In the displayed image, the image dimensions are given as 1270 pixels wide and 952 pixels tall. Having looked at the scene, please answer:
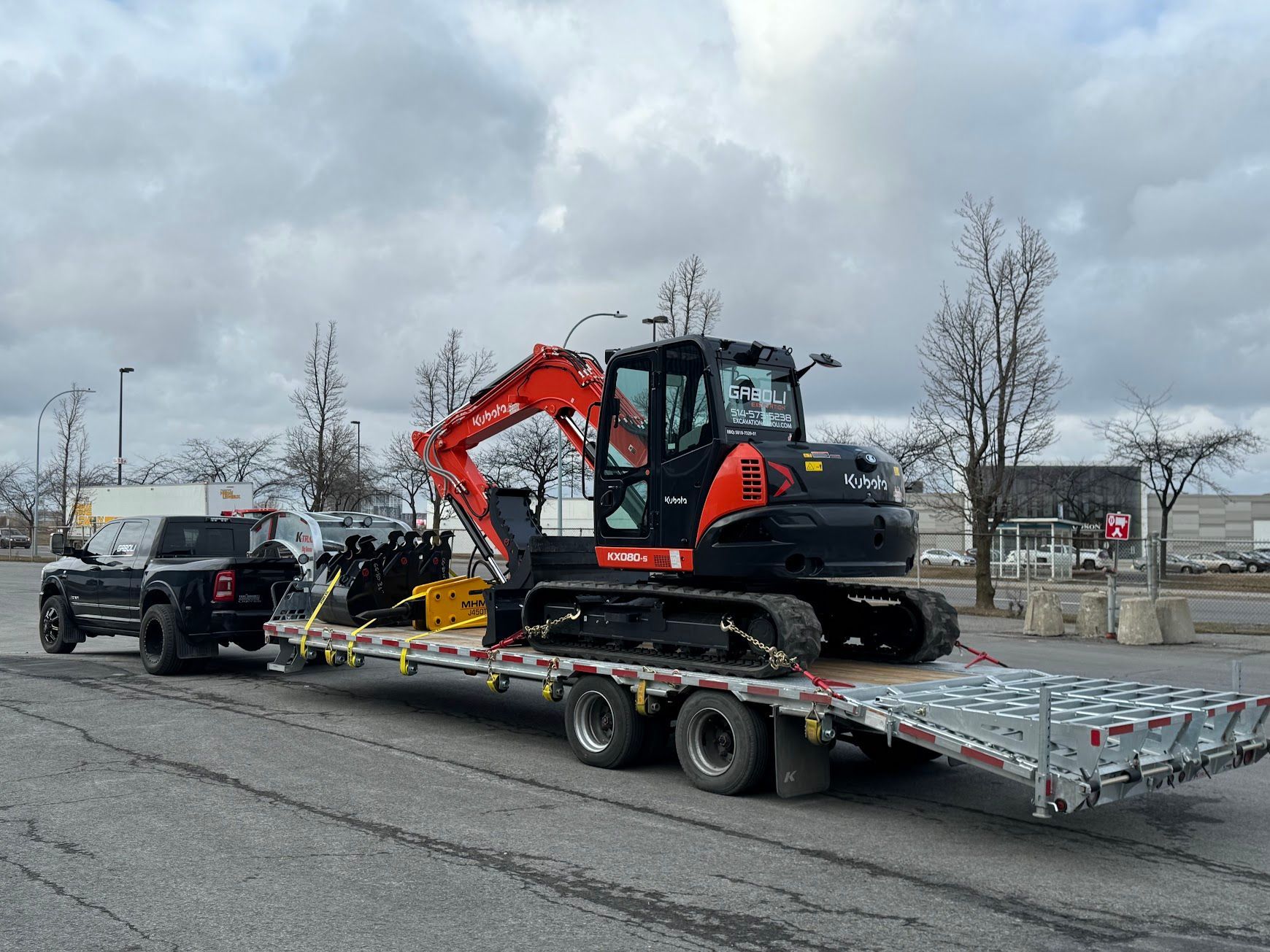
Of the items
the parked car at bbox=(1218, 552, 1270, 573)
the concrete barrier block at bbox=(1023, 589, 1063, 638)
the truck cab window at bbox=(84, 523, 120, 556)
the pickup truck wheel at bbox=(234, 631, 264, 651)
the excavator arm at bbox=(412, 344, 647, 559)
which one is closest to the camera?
the excavator arm at bbox=(412, 344, 647, 559)

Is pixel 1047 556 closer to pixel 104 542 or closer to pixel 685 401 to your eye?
pixel 104 542

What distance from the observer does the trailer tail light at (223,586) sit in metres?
13.5

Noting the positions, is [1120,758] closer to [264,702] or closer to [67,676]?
[264,702]

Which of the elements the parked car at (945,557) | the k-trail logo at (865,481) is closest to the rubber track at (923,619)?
the k-trail logo at (865,481)

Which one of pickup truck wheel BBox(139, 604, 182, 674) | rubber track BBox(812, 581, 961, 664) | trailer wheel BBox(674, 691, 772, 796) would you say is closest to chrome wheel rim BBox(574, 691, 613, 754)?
trailer wheel BBox(674, 691, 772, 796)

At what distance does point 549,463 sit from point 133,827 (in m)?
29.0

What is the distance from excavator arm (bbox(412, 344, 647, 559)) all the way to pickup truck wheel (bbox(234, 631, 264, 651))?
3342mm

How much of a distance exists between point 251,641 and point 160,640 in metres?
1.14

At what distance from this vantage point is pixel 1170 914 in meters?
5.57

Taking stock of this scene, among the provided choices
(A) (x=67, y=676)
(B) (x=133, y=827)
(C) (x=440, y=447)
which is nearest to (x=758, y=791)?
(B) (x=133, y=827)

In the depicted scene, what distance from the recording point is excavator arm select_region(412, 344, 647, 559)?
10.2 metres

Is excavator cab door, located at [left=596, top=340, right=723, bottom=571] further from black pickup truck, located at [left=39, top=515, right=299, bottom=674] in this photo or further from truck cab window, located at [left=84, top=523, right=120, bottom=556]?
truck cab window, located at [left=84, top=523, right=120, bottom=556]

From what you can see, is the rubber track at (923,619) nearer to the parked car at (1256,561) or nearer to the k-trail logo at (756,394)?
the k-trail logo at (756,394)

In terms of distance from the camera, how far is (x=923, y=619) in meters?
8.98
